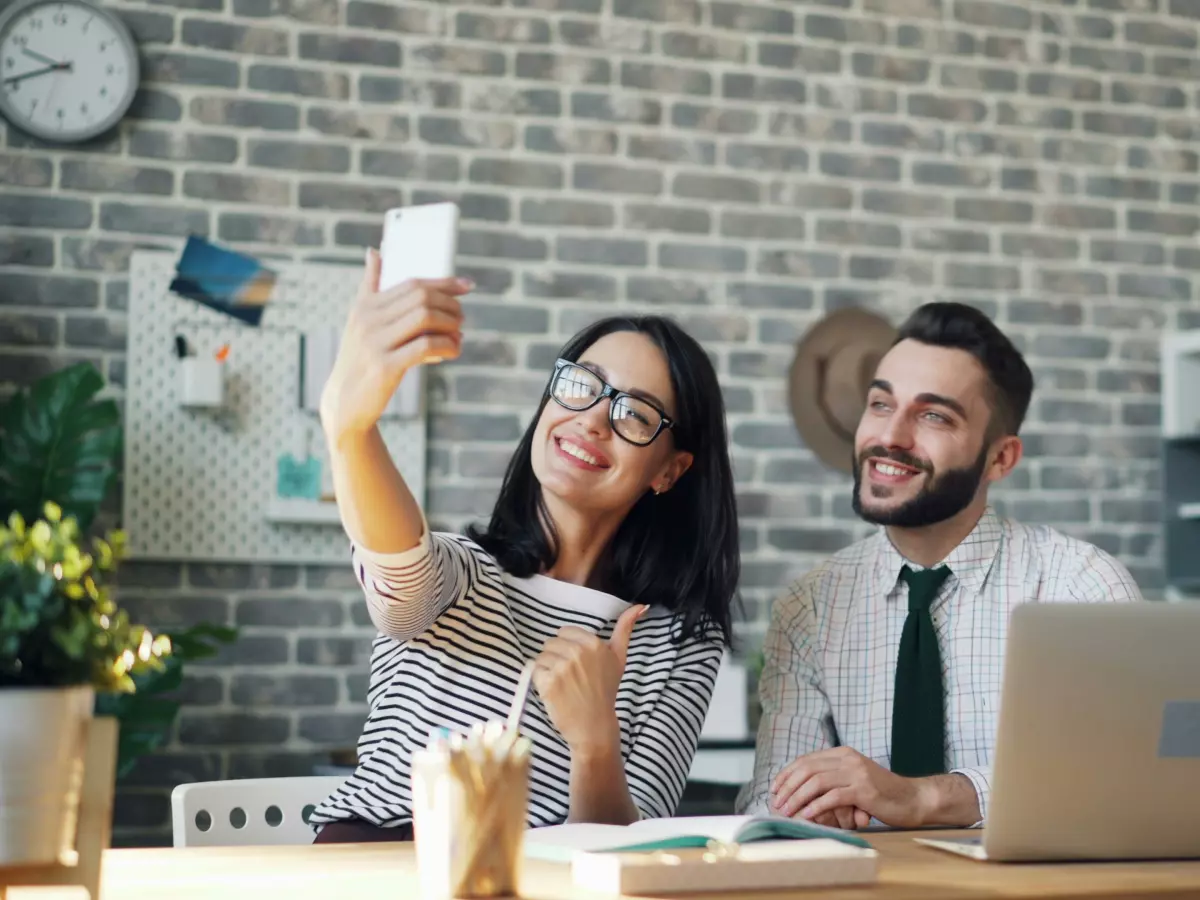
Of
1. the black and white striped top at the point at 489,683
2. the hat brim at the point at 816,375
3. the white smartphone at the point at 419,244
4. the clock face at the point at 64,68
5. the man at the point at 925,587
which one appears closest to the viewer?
the white smartphone at the point at 419,244

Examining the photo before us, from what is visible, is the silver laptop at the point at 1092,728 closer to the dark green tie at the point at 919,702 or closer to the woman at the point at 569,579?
the woman at the point at 569,579

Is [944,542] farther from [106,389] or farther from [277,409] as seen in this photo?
[106,389]

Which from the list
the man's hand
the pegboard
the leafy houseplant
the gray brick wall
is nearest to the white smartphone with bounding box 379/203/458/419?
the man's hand

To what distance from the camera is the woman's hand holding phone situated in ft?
4.81

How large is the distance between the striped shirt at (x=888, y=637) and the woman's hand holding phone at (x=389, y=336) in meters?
0.99

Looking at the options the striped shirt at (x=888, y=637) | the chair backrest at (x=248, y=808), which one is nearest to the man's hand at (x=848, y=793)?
the striped shirt at (x=888, y=637)

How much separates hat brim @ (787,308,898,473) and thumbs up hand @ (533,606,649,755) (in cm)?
234

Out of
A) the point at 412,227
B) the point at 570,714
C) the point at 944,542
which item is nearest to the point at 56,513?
the point at 412,227

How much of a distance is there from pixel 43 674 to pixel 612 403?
1.10 meters

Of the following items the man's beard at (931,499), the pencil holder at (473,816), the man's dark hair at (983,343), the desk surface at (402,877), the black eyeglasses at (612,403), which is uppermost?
the man's dark hair at (983,343)

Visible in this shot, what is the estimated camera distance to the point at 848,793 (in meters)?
1.91

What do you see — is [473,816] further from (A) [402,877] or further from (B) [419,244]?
(B) [419,244]

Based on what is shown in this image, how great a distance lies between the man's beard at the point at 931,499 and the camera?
7.67 ft

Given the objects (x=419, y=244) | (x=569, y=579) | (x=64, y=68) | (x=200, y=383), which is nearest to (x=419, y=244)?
(x=419, y=244)
